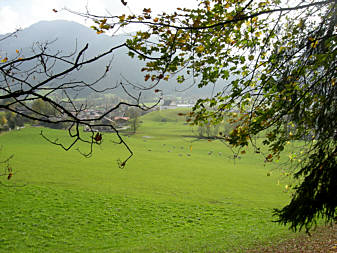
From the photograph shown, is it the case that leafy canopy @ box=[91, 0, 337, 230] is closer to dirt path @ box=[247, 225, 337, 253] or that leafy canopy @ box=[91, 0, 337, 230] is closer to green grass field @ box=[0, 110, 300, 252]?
green grass field @ box=[0, 110, 300, 252]

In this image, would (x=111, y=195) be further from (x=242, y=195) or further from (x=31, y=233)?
(x=242, y=195)

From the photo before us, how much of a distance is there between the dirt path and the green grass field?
1292 millimetres

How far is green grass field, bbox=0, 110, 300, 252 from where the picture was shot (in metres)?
12.4

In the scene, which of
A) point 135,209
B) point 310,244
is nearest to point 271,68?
point 310,244

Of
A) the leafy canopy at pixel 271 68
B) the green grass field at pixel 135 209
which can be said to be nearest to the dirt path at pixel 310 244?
the green grass field at pixel 135 209

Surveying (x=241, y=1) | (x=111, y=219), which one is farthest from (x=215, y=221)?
(x=241, y=1)

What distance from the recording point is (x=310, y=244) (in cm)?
909

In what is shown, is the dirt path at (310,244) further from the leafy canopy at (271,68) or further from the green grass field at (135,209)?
the leafy canopy at (271,68)

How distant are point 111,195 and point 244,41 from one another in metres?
18.0

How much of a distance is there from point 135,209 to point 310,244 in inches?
452

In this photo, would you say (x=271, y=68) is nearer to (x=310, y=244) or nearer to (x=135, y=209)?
(x=310, y=244)

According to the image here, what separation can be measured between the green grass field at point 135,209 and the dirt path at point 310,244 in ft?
4.24

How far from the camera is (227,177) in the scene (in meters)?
28.7

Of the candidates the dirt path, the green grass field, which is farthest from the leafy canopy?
the dirt path
